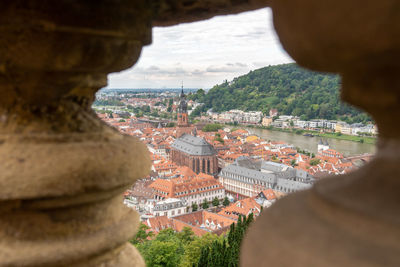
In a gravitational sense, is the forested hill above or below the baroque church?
above

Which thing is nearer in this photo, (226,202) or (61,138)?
(61,138)

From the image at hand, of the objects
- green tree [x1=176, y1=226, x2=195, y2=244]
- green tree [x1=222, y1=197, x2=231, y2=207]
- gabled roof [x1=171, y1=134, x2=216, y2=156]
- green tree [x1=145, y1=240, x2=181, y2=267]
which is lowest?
green tree [x1=222, y1=197, x2=231, y2=207]

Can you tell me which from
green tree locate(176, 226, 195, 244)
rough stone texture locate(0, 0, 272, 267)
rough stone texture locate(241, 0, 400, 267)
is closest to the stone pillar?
rough stone texture locate(0, 0, 272, 267)

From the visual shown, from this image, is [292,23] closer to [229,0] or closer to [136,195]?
[229,0]

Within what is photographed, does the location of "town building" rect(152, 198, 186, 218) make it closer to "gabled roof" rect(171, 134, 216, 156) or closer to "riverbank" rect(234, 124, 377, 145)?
"gabled roof" rect(171, 134, 216, 156)

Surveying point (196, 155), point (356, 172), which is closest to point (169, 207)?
point (196, 155)

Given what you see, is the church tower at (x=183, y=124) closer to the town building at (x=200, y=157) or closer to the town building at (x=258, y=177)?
the town building at (x=200, y=157)

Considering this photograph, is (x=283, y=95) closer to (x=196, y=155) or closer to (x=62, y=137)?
(x=196, y=155)
